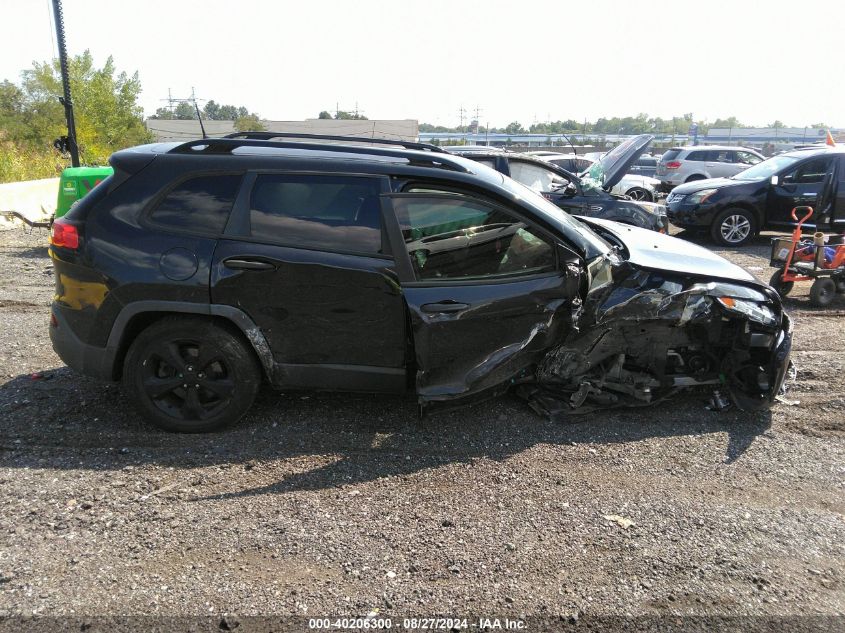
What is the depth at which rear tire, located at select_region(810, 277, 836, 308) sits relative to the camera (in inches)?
307

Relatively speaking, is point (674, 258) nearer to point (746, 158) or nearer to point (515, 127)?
point (746, 158)

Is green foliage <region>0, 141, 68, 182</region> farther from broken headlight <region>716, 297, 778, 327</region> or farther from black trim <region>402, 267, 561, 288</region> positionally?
broken headlight <region>716, 297, 778, 327</region>

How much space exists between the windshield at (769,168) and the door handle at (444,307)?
35.7 feet

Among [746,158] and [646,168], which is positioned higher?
[746,158]

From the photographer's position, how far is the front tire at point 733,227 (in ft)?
40.4

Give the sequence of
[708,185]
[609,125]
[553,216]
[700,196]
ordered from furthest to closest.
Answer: [609,125], [708,185], [700,196], [553,216]

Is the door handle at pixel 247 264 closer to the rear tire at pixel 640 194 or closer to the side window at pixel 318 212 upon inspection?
the side window at pixel 318 212

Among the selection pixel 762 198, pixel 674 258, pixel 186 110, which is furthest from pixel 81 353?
pixel 186 110

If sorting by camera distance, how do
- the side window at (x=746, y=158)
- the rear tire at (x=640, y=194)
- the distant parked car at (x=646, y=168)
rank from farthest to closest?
the distant parked car at (x=646, y=168)
the side window at (x=746, y=158)
the rear tire at (x=640, y=194)

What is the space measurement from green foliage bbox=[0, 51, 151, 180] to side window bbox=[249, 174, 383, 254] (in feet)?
63.8

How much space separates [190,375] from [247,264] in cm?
83

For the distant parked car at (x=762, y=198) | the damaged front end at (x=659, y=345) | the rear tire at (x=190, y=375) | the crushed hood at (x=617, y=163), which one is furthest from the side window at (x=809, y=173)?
the rear tire at (x=190, y=375)

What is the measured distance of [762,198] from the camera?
12.3 metres

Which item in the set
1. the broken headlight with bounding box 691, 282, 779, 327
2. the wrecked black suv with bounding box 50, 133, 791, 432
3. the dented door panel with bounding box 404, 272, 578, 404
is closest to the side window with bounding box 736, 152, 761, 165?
the broken headlight with bounding box 691, 282, 779, 327
